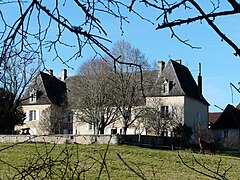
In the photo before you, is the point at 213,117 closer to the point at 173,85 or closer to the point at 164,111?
the point at 173,85

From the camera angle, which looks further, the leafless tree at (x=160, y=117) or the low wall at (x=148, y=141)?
the leafless tree at (x=160, y=117)

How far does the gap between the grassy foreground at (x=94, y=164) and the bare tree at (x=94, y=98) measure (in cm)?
2041

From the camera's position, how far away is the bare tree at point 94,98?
4892cm

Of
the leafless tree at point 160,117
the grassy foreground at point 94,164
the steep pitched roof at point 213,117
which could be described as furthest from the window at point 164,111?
the grassy foreground at point 94,164

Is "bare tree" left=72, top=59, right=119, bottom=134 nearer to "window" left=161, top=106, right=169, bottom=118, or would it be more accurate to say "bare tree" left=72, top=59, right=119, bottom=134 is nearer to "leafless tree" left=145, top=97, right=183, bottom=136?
"leafless tree" left=145, top=97, right=183, bottom=136

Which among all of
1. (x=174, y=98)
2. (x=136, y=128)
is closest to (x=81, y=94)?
(x=136, y=128)

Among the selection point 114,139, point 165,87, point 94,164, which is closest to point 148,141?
point 114,139

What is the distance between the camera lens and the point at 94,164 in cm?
458

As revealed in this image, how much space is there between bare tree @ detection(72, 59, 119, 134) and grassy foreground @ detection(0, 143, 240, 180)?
2041 cm

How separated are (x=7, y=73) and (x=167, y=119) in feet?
155

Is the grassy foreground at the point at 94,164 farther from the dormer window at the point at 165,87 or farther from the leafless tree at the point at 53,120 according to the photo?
the dormer window at the point at 165,87

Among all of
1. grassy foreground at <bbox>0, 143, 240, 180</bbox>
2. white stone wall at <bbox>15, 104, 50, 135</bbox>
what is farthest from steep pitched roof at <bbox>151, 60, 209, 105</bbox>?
grassy foreground at <bbox>0, 143, 240, 180</bbox>

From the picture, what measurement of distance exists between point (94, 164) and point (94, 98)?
45.3 m

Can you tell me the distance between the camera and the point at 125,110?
165ft
